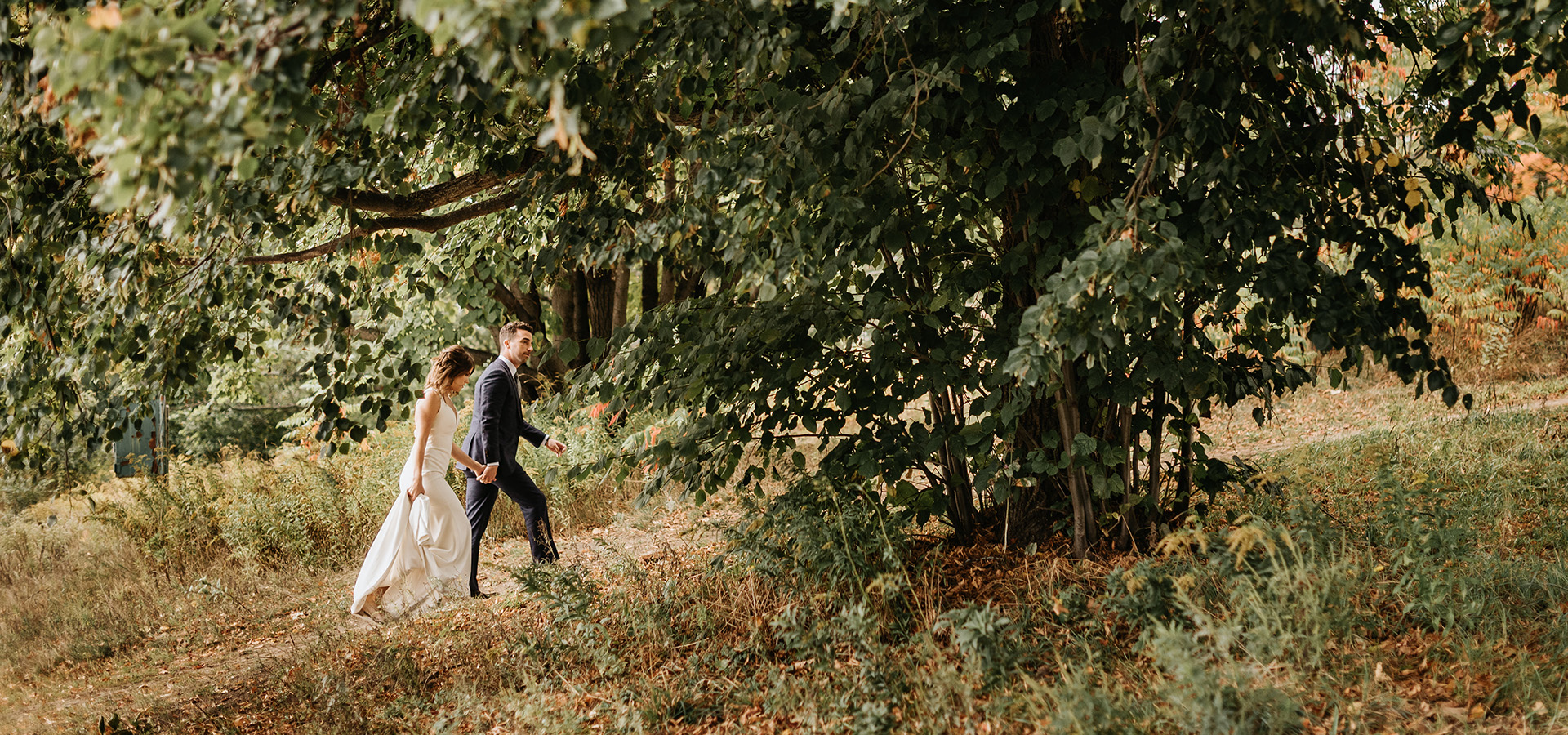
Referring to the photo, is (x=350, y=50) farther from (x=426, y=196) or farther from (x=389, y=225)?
(x=426, y=196)

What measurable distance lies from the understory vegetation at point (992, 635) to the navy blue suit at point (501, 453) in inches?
21.4

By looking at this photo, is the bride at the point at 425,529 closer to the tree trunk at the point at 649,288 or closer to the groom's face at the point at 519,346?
the groom's face at the point at 519,346

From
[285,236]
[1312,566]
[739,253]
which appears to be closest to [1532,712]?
[1312,566]

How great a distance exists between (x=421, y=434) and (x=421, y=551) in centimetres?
77

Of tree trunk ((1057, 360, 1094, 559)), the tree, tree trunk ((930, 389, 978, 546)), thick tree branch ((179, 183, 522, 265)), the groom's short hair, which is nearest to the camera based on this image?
the tree

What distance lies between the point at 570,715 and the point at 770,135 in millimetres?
2359

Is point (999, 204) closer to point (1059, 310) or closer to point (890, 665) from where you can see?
point (1059, 310)

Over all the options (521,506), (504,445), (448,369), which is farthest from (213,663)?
(448,369)

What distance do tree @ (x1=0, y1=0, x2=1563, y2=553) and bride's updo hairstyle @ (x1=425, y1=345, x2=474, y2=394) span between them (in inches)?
59.1

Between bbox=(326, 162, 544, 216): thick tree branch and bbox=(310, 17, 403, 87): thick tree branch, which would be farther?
bbox=(326, 162, 544, 216): thick tree branch

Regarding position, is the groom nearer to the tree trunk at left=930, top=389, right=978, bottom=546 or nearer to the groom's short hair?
the groom's short hair

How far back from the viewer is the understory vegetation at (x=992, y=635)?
2957 millimetres

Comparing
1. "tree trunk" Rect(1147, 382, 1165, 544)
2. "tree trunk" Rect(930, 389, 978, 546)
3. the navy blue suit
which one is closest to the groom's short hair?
the navy blue suit

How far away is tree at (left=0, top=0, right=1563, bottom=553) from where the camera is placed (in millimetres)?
3062
